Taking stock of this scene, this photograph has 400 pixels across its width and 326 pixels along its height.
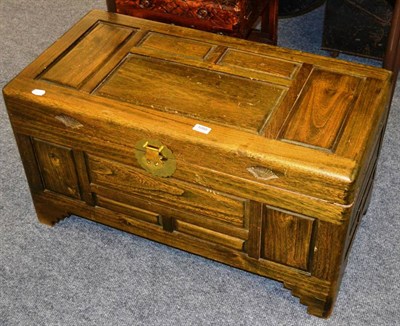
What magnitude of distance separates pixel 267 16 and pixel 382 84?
0.89 metres

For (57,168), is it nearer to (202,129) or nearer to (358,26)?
(202,129)

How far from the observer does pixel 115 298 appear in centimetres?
178

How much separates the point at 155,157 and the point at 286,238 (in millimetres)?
371

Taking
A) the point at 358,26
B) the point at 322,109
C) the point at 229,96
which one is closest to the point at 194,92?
the point at 229,96

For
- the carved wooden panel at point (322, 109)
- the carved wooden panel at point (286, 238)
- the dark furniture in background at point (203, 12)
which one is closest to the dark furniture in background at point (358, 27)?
the dark furniture in background at point (203, 12)

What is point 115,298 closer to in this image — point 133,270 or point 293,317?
point 133,270

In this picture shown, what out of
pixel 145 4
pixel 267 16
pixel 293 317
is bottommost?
pixel 293 317

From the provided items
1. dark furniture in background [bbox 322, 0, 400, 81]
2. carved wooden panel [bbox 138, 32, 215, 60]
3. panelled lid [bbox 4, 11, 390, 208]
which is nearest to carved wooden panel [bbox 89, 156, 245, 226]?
panelled lid [bbox 4, 11, 390, 208]

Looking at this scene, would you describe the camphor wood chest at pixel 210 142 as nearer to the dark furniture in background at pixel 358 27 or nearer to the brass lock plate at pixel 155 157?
the brass lock plate at pixel 155 157

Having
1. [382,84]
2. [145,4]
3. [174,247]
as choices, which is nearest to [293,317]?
[174,247]

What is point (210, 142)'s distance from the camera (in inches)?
60.2

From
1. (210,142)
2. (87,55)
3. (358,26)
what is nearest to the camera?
(210,142)

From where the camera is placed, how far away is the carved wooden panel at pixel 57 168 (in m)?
1.77

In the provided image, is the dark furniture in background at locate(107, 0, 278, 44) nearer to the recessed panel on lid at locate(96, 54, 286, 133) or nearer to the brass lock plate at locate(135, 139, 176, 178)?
the recessed panel on lid at locate(96, 54, 286, 133)
